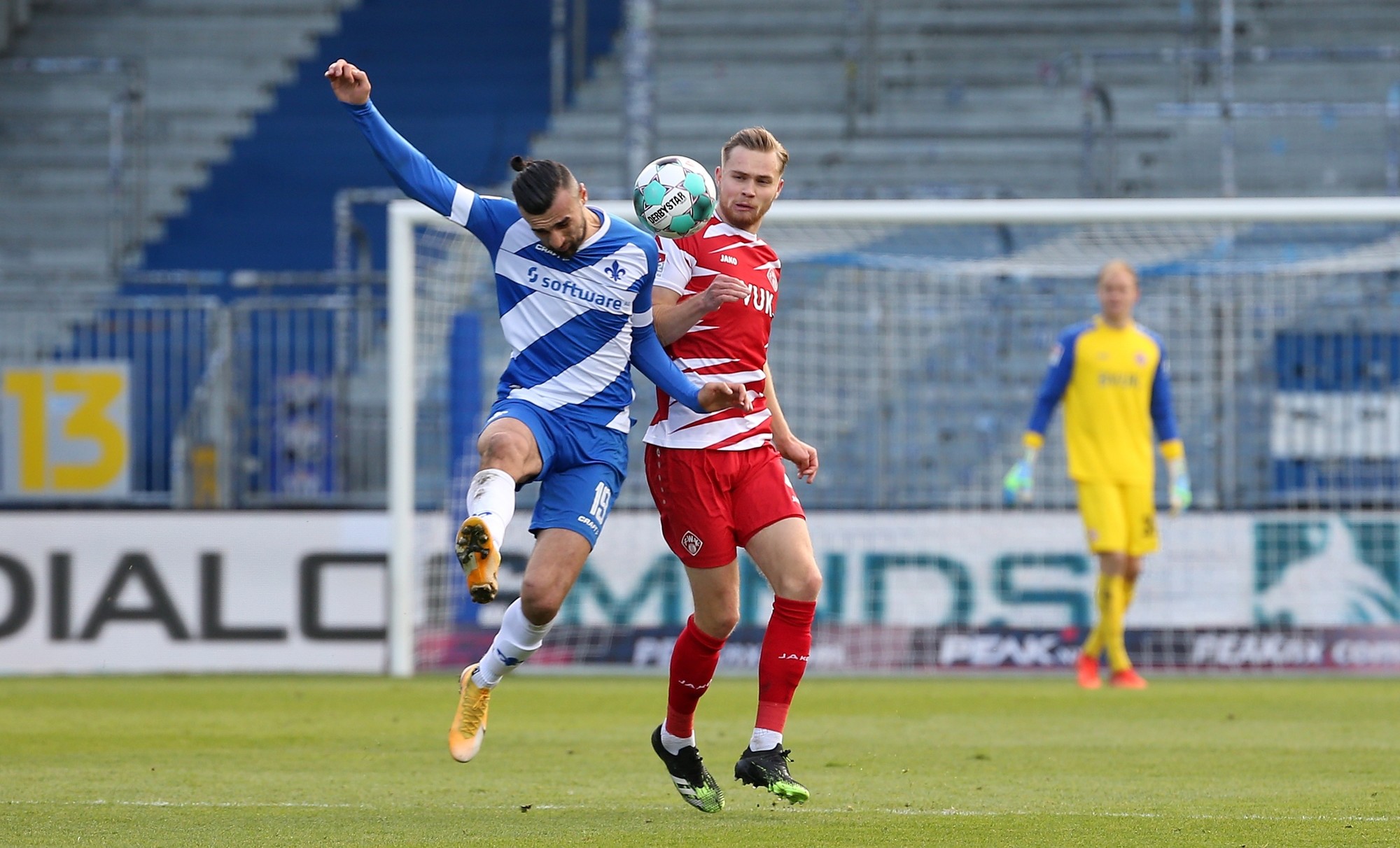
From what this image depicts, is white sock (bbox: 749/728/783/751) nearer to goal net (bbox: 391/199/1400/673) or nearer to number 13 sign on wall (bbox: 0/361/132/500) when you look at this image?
goal net (bbox: 391/199/1400/673)

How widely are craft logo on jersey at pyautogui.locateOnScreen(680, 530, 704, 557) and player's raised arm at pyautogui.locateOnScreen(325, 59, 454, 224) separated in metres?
1.30

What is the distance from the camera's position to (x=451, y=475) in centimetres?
1230

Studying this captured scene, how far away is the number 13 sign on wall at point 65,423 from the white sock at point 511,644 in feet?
26.4

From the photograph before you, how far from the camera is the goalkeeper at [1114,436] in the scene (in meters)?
10.7

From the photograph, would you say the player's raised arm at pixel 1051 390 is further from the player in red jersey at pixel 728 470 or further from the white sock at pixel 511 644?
the white sock at pixel 511 644

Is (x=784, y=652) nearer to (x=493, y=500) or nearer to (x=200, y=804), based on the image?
(x=493, y=500)

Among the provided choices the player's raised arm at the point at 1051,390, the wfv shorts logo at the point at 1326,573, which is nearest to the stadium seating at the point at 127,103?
the player's raised arm at the point at 1051,390

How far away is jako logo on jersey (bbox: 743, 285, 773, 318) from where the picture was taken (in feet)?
20.0

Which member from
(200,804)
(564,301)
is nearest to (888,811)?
(564,301)

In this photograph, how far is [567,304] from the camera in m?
6.08

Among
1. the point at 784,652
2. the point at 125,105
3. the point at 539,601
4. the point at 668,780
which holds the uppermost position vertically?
the point at 125,105

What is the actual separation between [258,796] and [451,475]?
6263 millimetres

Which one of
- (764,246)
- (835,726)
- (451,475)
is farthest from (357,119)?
(451,475)

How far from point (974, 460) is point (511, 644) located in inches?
321
